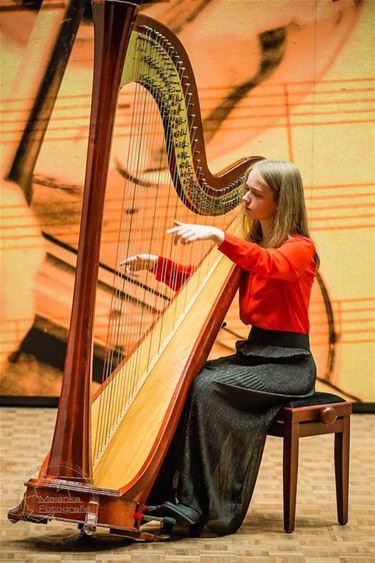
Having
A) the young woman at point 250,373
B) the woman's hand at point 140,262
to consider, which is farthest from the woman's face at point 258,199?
the woman's hand at point 140,262

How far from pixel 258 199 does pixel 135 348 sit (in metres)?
0.62

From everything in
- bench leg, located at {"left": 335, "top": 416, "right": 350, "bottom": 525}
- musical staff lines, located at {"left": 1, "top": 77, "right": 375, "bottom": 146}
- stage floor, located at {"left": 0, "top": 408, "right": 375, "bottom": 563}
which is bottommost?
stage floor, located at {"left": 0, "top": 408, "right": 375, "bottom": 563}

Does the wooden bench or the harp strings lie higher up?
the harp strings

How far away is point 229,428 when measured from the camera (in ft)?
11.0

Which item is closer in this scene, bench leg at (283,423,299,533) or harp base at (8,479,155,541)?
harp base at (8,479,155,541)

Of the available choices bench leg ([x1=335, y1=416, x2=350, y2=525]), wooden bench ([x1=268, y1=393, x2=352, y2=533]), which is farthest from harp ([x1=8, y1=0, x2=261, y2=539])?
bench leg ([x1=335, y1=416, x2=350, y2=525])

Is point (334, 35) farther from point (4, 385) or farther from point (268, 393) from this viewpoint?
point (268, 393)

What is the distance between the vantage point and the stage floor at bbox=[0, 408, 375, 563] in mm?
3125

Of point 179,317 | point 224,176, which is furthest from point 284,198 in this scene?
point 179,317

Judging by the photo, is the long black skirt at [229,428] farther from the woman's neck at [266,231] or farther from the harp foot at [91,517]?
the harp foot at [91,517]

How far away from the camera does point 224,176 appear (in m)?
3.69

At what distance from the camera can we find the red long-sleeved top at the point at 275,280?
3283mm

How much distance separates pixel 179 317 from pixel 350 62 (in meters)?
2.41

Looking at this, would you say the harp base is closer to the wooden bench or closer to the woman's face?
the wooden bench
